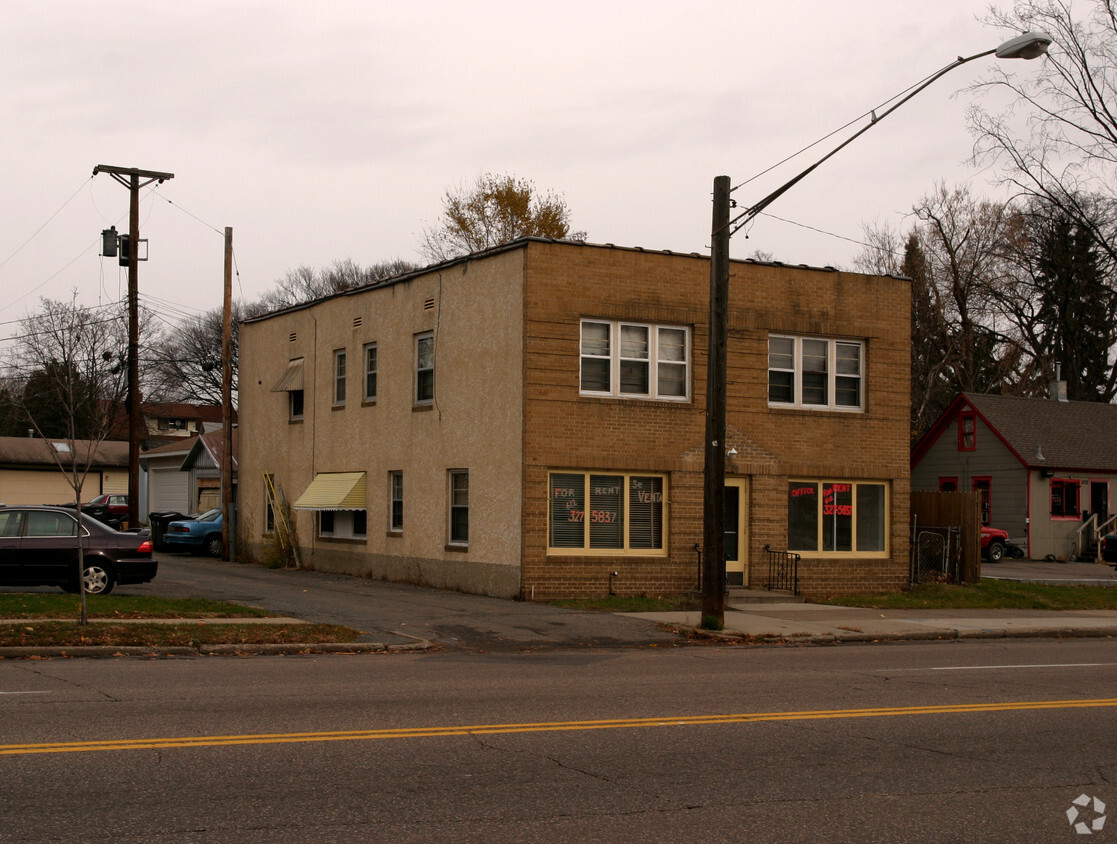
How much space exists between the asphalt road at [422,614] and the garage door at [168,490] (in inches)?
831

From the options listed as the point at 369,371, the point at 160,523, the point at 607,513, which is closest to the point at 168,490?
the point at 160,523

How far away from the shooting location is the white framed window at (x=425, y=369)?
24.8 m

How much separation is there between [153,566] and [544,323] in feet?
26.5

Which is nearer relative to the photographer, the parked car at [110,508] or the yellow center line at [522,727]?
the yellow center line at [522,727]

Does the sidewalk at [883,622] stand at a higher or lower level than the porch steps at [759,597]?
lower

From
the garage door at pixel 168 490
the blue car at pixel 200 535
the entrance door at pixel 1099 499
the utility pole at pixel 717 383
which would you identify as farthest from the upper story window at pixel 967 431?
the utility pole at pixel 717 383

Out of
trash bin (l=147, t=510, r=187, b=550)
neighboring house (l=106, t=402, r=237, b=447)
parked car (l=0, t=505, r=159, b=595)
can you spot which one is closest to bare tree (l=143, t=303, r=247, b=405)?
neighboring house (l=106, t=402, r=237, b=447)

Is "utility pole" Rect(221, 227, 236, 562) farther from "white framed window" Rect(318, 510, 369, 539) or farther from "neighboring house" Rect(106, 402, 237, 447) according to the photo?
"neighboring house" Rect(106, 402, 237, 447)

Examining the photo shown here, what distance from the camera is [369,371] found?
27.3m

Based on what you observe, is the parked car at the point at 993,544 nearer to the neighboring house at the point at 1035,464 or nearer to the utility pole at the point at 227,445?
the neighboring house at the point at 1035,464

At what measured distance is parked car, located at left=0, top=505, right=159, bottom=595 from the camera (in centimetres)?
1945

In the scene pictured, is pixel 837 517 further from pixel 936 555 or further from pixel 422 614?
pixel 422 614

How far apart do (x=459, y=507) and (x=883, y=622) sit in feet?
28.0

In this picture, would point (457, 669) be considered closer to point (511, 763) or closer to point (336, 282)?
point (511, 763)
